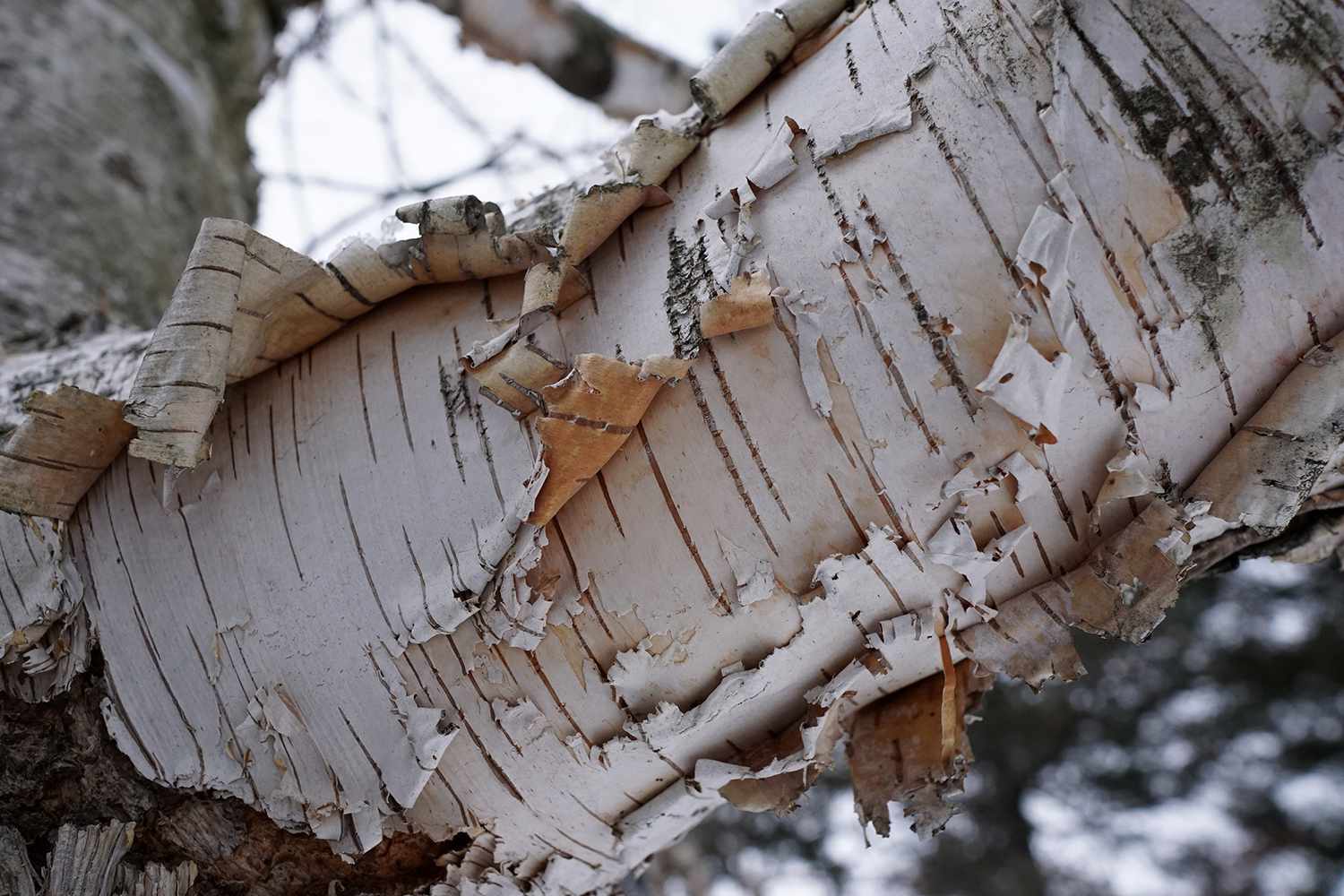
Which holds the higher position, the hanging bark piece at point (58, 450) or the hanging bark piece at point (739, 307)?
the hanging bark piece at point (58, 450)

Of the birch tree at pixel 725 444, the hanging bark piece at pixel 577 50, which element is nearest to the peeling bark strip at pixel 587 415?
the birch tree at pixel 725 444

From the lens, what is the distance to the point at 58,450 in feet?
2.45

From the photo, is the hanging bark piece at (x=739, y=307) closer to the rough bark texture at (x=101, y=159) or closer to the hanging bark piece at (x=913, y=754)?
the hanging bark piece at (x=913, y=754)

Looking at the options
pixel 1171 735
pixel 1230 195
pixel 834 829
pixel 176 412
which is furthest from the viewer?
pixel 834 829

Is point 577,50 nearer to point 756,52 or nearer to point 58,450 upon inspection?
point 756,52

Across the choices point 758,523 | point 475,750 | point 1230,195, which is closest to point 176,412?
point 475,750

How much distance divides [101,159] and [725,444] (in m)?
1.48

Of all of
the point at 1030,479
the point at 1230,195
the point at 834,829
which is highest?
the point at 1230,195

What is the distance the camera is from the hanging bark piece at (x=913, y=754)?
0.78 metres

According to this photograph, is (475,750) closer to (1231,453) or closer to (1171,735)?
(1231,453)

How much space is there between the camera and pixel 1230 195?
23.3 inches

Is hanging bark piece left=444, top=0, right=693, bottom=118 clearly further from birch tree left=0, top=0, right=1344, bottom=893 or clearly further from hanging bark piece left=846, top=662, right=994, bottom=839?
hanging bark piece left=846, top=662, right=994, bottom=839

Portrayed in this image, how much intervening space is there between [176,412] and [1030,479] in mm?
619

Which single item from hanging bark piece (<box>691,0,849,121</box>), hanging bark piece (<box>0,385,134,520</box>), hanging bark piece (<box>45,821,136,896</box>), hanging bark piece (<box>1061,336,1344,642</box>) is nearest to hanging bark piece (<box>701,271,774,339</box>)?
hanging bark piece (<box>691,0,849,121</box>)
